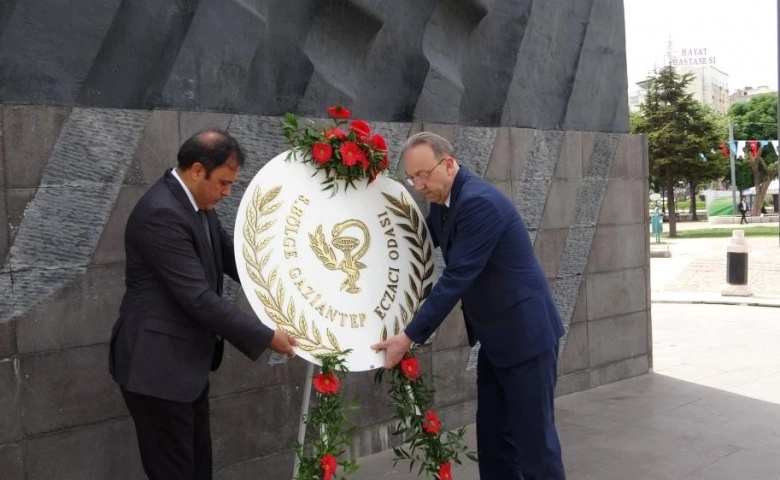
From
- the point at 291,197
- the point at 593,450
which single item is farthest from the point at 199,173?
the point at 593,450

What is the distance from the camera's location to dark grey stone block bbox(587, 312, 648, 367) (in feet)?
20.9

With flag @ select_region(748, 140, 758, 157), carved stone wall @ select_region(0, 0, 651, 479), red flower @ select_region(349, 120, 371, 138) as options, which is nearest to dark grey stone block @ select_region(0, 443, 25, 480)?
carved stone wall @ select_region(0, 0, 651, 479)

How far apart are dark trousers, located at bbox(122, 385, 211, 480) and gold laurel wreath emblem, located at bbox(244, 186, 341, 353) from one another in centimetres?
47

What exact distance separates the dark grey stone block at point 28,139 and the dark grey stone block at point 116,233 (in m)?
0.35

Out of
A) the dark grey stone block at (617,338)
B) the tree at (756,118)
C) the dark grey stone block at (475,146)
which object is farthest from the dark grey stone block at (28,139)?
the tree at (756,118)

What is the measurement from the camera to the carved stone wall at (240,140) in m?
3.44

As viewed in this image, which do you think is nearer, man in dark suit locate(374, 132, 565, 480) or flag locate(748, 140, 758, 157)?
man in dark suit locate(374, 132, 565, 480)

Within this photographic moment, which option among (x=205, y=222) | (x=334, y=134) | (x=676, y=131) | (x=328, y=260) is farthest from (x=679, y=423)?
(x=676, y=131)

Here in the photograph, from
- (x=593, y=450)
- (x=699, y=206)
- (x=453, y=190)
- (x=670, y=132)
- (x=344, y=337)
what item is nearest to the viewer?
(x=344, y=337)

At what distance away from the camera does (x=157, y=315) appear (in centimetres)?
289

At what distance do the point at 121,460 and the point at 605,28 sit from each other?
489 cm

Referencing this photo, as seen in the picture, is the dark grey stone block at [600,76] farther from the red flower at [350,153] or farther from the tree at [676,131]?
the tree at [676,131]

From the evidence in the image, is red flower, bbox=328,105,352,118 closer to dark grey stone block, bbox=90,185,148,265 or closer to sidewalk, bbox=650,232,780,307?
dark grey stone block, bbox=90,185,148,265

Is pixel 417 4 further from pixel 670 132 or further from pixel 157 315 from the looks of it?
pixel 670 132
